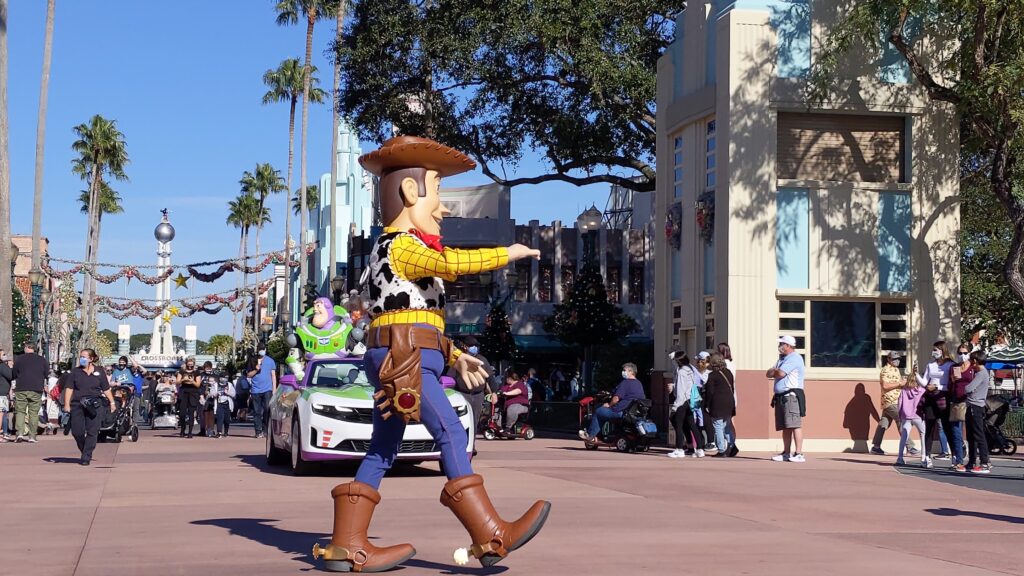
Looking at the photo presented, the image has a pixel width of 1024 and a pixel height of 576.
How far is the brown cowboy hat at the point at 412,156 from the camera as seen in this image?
8336 mm

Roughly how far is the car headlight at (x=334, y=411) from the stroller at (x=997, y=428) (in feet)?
37.8

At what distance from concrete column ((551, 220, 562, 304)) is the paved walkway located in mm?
39716

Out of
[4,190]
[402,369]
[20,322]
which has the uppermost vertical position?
[4,190]

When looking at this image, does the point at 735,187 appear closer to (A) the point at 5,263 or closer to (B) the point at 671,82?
(B) the point at 671,82

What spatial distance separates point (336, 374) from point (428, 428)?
9.20m

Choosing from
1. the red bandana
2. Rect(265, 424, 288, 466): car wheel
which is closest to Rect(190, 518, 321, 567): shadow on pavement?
the red bandana

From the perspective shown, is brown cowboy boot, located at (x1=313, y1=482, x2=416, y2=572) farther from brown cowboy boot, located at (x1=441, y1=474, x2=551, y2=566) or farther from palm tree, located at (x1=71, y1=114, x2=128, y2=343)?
palm tree, located at (x1=71, y1=114, x2=128, y2=343)

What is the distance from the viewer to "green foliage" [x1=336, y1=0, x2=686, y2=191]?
3044 cm

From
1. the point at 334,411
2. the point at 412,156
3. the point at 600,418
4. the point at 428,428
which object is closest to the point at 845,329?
the point at 600,418

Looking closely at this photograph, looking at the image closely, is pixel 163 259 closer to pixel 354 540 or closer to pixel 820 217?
pixel 820 217

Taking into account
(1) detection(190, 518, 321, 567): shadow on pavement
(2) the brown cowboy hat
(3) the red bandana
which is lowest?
(1) detection(190, 518, 321, 567): shadow on pavement

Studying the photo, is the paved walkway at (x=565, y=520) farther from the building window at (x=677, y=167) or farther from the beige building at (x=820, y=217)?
the building window at (x=677, y=167)

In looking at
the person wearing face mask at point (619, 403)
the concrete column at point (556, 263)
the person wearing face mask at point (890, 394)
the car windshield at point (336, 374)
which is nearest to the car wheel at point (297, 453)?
the car windshield at point (336, 374)

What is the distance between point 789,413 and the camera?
20250mm
